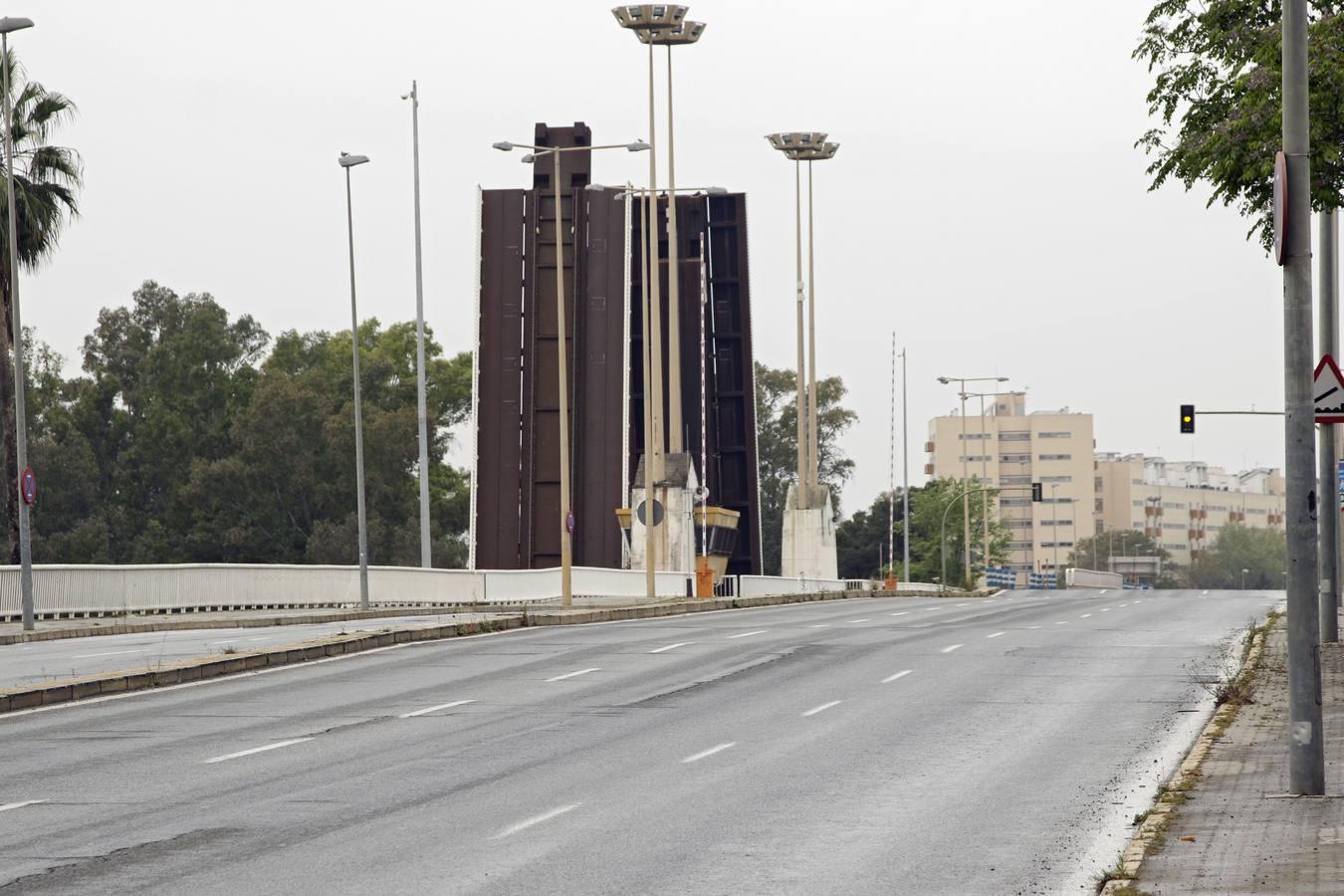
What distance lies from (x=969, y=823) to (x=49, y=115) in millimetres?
40493

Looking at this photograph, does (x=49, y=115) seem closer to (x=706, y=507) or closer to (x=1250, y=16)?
(x=706, y=507)

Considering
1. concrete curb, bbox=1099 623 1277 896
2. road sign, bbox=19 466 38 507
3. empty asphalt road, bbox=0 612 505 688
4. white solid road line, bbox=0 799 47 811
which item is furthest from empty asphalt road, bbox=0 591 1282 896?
road sign, bbox=19 466 38 507

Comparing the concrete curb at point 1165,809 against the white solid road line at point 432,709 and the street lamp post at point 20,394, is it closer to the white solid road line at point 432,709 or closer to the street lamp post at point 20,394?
the white solid road line at point 432,709

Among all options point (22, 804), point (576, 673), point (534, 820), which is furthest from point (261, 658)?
point (534, 820)

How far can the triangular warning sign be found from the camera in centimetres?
1508

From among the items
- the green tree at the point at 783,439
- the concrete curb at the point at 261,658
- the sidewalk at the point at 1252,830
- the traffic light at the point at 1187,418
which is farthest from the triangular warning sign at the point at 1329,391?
the green tree at the point at 783,439

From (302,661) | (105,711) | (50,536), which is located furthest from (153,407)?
(105,711)

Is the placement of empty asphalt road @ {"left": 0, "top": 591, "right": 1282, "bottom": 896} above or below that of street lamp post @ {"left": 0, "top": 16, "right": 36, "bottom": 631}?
below

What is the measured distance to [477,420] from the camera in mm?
57375

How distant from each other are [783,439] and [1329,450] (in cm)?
11602

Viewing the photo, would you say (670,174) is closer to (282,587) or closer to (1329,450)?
→ (282,587)

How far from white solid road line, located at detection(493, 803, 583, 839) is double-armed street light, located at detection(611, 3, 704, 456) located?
4164 cm

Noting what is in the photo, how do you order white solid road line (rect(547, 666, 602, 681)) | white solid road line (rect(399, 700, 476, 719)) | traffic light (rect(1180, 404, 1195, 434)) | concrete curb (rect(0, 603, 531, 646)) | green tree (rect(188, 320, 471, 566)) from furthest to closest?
green tree (rect(188, 320, 471, 566)) → traffic light (rect(1180, 404, 1195, 434)) → concrete curb (rect(0, 603, 531, 646)) → white solid road line (rect(547, 666, 602, 681)) → white solid road line (rect(399, 700, 476, 719))

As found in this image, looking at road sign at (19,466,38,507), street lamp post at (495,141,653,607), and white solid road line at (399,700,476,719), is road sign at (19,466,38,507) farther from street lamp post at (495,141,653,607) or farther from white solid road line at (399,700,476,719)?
white solid road line at (399,700,476,719)
